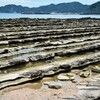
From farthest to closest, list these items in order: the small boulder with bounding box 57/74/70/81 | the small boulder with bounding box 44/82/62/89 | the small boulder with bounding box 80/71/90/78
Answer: the small boulder with bounding box 80/71/90/78 < the small boulder with bounding box 57/74/70/81 < the small boulder with bounding box 44/82/62/89

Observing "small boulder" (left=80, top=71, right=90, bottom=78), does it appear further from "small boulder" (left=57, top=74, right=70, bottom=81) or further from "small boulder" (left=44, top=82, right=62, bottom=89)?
"small boulder" (left=44, top=82, right=62, bottom=89)

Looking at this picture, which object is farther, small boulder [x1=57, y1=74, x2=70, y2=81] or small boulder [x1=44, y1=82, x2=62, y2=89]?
small boulder [x1=57, y1=74, x2=70, y2=81]

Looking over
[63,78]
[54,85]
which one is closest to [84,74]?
[63,78]

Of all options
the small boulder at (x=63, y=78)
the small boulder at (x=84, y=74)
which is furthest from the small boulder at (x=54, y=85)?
the small boulder at (x=84, y=74)

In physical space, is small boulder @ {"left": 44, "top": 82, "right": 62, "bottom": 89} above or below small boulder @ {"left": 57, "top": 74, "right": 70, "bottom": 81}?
above

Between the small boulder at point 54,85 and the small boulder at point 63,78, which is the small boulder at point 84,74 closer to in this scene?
the small boulder at point 63,78

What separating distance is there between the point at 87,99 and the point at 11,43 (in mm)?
10121

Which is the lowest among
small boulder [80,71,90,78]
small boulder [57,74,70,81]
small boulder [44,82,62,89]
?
small boulder [80,71,90,78]

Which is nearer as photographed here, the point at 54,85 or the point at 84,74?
the point at 54,85

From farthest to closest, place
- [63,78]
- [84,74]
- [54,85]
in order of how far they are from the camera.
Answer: [84,74], [63,78], [54,85]

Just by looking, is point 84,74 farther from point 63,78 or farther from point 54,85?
point 54,85

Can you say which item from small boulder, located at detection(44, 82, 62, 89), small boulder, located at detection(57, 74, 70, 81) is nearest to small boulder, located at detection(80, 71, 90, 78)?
small boulder, located at detection(57, 74, 70, 81)

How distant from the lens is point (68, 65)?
38.0 feet

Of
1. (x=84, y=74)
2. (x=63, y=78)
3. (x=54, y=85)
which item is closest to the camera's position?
(x=54, y=85)
